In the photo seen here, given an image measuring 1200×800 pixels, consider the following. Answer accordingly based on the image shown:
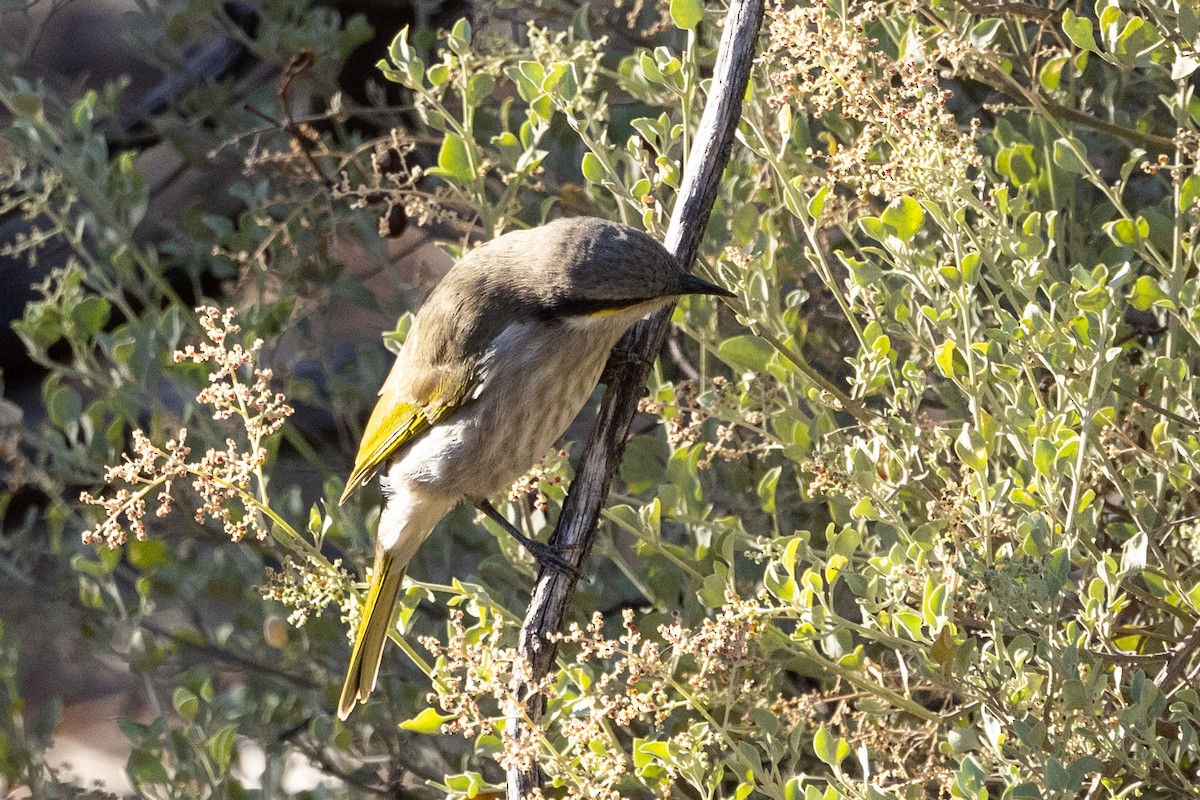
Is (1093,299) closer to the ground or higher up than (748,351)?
higher up

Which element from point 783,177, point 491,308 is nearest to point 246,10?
point 491,308

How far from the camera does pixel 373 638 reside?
228 centimetres

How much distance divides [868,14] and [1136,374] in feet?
2.14

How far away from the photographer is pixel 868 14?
67.1 inches

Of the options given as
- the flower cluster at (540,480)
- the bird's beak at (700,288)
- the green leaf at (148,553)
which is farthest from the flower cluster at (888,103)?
the green leaf at (148,553)

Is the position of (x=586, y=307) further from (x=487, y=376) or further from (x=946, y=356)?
(x=946, y=356)

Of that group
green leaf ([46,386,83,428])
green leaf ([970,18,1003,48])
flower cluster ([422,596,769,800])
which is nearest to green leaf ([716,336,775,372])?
flower cluster ([422,596,769,800])

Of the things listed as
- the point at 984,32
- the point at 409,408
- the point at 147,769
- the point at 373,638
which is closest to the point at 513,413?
the point at 409,408

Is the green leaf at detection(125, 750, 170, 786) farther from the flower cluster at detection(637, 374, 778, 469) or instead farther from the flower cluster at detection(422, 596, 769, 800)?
the flower cluster at detection(637, 374, 778, 469)

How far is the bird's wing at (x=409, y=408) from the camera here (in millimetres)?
2484

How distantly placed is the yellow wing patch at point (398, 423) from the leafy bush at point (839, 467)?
0.13 meters

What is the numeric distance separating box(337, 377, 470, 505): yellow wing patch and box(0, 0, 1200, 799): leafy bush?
13 centimetres

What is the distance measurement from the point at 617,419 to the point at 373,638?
61 centimetres

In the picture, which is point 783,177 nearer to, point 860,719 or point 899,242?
point 899,242
